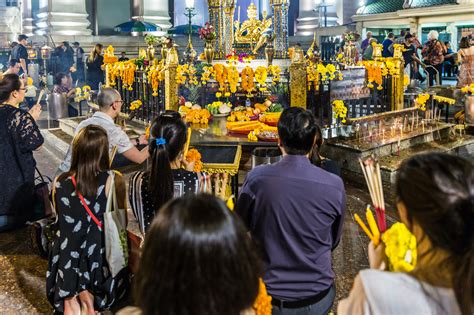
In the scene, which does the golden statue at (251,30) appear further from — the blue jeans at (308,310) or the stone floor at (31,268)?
the blue jeans at (308,310)

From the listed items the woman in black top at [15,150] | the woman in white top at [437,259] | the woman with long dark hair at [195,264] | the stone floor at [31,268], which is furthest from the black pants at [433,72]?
the woman with long dark hair at [195,264]

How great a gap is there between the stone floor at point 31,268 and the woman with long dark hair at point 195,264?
335 centimetres

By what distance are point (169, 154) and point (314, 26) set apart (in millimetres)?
24852

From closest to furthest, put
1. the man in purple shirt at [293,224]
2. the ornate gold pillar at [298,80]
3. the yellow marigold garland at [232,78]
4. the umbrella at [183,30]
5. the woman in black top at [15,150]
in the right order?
the man in purple shirt at [293,224] → the woman in black top at [15,150] → the ornate gold pillar at [298,80] → the yellow marigold garland at [232,78] → the umbrella at [183,30]

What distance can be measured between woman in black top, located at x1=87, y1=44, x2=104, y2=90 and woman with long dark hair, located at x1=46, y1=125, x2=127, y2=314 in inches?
539

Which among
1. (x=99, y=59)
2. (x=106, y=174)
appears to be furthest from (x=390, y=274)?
(x=99, y=59)

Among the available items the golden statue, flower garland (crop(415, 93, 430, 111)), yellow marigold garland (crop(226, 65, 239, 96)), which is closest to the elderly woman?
the golden statue

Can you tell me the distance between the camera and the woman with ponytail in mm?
3676

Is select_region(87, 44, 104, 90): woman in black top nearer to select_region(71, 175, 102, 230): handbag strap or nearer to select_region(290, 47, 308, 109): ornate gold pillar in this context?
select_region(290, 47, 308, 109): ornate gold pillar

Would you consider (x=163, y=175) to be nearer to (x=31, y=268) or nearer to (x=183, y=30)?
(x=31, y=268)

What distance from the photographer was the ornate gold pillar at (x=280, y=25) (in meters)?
15.9

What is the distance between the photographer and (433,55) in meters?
17.7

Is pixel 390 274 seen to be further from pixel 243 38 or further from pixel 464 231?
pixel 243 38

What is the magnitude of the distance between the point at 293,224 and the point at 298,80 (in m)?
7.48
